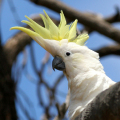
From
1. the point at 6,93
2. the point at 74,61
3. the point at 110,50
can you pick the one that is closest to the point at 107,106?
the point at 74,61

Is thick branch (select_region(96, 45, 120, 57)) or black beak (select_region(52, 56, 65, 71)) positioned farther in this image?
thick branch (select_region(96, 45, 120, 57))

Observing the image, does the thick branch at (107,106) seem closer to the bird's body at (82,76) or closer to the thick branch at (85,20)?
the bird's body at (82,76)

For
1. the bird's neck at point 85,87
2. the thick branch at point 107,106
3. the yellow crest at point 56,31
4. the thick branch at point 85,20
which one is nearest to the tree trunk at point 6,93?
the thick branch at point 85,20

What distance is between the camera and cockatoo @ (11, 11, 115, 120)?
1480 millimetres

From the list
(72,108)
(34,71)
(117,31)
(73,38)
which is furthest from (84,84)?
(34,71)

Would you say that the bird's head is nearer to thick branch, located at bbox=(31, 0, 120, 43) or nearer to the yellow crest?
the yellow crest

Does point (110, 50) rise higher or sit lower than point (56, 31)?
lower

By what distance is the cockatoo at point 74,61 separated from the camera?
1.48 metres

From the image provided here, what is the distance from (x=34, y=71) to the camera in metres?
3.50

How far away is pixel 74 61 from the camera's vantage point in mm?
1634

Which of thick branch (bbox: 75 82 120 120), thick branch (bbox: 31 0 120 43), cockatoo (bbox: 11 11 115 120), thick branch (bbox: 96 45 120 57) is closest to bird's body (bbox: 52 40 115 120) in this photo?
cockatoo (bbox: 11 11 115 120)

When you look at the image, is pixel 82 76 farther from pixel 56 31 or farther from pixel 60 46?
pixel 56 31

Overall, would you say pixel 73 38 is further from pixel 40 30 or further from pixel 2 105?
pixel 2 105

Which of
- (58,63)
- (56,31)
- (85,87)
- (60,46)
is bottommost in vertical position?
(85,87)
